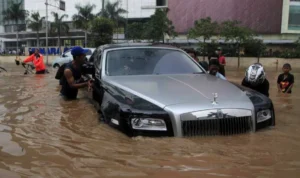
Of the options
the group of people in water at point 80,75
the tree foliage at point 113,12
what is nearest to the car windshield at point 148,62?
the group of people in water at point 80,75

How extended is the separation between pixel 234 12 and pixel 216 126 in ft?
164

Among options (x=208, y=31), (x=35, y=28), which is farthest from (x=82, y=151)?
(x=35, y=28)

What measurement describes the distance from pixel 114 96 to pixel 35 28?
59779 mm

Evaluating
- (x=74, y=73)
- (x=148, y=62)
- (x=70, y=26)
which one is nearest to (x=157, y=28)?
(x=74, y=73)

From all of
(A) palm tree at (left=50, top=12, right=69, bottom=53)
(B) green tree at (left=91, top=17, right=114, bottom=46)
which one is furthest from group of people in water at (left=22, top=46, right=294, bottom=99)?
(A) palm tree at (left=50, top=12, right=69, bottom=53)

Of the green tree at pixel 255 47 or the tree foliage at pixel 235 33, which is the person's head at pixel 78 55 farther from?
the green tree at pixel 255 47

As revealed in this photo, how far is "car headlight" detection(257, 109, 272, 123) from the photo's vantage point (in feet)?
13.2

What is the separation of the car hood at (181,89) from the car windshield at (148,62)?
0.26 m

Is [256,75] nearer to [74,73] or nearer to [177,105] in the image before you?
[177,105]

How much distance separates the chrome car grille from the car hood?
0.16 metres

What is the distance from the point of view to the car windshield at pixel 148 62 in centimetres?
523

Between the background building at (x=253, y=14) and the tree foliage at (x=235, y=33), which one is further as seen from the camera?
the background building at (x=253, y=14)

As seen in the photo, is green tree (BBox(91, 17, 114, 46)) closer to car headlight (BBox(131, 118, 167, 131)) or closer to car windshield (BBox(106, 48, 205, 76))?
car windshield (BBox(106, 48, 205, 76))

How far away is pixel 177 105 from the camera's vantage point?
3701 mm
